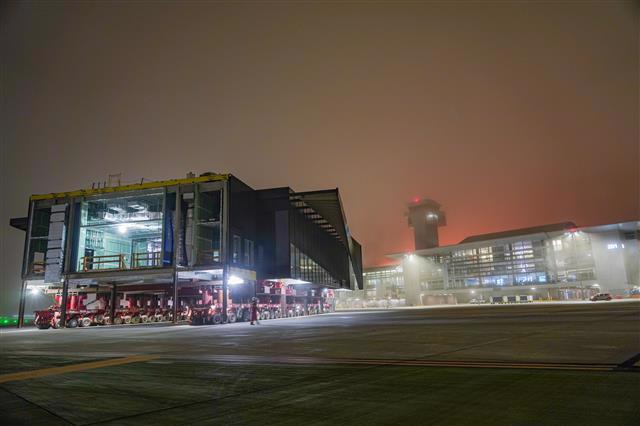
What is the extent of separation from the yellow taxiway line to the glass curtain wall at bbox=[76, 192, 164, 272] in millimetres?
25403

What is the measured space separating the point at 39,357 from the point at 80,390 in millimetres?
6505

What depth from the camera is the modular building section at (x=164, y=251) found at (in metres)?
33.5

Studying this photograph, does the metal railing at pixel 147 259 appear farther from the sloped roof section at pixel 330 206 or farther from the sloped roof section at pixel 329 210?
the sloped roof section at pixel 330 206

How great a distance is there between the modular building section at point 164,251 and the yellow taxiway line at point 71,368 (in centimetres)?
2109

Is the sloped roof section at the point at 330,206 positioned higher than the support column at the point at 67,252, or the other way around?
the sloped roof section at the point at 330,206

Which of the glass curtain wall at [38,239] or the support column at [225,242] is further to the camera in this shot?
the glass curtain wall at [38,239]

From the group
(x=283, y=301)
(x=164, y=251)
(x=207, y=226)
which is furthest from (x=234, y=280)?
(x=283, y=301)

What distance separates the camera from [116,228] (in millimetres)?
39750

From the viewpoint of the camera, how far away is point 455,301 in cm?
10512

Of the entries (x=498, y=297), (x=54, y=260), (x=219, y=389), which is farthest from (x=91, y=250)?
(x=498, y=297)

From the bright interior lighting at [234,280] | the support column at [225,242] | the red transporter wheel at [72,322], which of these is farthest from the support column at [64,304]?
the bright interior lighting at [234,280]

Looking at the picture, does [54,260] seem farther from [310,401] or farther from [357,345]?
[310,401]

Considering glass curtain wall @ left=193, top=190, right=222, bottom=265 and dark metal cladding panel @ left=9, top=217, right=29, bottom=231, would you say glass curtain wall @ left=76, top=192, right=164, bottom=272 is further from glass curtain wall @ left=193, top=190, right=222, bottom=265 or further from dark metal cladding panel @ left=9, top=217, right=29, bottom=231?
dark metal cladding panel @ left=9, top=217, right=29, bottom=231

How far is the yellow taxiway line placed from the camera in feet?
27.1
